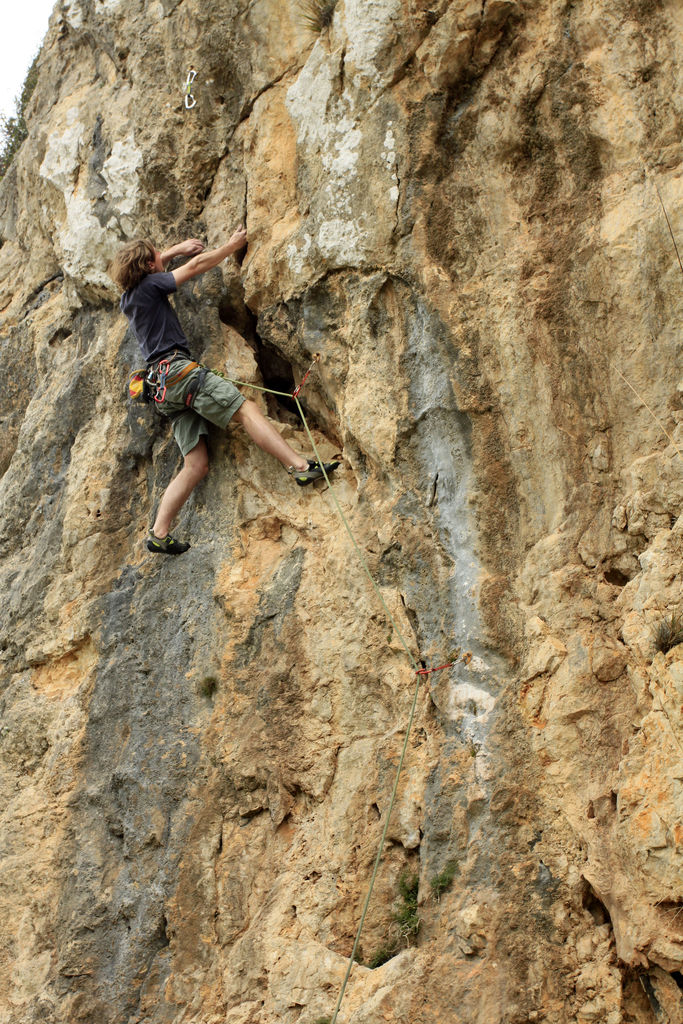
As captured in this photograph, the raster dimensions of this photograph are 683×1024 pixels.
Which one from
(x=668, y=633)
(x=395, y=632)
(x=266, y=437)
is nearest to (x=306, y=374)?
(x=266, y=437)

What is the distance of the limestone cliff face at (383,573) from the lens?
4.15 metres

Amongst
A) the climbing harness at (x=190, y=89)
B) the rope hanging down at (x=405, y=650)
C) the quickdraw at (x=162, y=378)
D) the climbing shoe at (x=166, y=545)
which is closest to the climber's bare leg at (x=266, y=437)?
the rope hanging down at (x=405, y=650)

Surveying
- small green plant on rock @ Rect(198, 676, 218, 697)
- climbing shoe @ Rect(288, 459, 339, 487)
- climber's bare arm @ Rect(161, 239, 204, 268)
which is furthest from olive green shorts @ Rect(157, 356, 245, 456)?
small green plant on rock @ Rect(198, 676, 218, 697)

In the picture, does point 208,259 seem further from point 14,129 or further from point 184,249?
point 14,129

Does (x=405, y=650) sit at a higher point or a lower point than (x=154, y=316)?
lower

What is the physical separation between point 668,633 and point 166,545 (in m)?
3.16

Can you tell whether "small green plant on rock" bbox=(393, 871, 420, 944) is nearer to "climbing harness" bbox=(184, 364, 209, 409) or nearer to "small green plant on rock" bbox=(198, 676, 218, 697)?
"small green plant on rock" bbox=(198, 676, 218, 697)

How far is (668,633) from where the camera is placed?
3.96m

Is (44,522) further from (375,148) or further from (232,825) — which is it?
Answer: (375,148)

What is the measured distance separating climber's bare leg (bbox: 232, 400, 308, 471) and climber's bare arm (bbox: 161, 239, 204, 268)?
1.17 meters

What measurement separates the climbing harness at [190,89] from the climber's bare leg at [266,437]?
2342 millimetres

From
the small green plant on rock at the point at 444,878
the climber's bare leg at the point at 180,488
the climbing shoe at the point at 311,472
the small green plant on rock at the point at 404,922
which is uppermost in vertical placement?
the climber's bare leg at the point at 180,488

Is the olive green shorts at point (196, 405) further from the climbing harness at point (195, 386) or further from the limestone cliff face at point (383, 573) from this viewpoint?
the limestone cliff face at point (383, 573)

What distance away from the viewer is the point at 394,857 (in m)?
4.64
